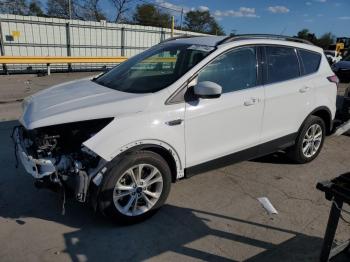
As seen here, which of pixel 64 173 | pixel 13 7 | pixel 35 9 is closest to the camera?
pixel 64 173

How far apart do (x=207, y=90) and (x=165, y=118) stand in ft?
1.69

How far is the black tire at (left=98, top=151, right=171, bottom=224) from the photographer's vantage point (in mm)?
3221

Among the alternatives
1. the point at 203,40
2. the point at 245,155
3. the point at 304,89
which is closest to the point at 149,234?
the point at 245,155

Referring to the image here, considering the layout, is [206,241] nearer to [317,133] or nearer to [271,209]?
[271,209]

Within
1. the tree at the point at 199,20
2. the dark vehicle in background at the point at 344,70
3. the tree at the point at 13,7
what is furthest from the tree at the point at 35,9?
the dark vehicle in background at the point at 344,70

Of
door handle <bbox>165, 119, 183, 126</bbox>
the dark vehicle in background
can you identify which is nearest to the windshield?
door handle <bbox>165, 119, 183, 126</bbox>

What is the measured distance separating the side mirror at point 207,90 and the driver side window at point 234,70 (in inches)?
9.0

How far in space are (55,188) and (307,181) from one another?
3.23 m

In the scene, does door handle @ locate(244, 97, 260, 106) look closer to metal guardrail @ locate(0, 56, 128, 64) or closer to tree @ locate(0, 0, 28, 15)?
metal guardrail @ locate(0, 56, 128, 64)

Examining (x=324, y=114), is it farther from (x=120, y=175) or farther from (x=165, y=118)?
(x=120, y=175)

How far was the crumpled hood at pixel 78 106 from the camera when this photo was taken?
3.27 m

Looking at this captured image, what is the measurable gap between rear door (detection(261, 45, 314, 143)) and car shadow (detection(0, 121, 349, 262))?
4.89 ft

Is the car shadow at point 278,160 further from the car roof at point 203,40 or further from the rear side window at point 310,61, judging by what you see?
the car roof at point 203,40

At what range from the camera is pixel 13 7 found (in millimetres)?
32719
